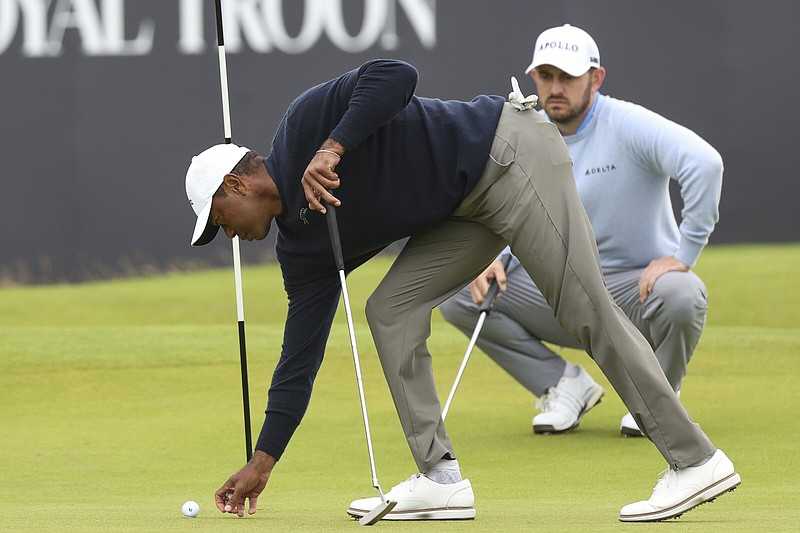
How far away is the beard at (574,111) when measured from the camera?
4.88 metres

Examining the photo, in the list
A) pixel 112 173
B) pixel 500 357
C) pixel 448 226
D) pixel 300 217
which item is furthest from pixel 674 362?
pixel 112 173

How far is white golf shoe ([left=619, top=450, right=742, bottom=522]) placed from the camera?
2912 mm

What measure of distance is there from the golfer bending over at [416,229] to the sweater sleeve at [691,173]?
1.57m

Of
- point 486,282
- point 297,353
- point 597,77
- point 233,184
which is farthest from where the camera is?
point 597,77

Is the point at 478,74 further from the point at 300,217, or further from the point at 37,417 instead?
the point at 300,217

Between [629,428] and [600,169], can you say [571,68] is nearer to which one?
[600,169]

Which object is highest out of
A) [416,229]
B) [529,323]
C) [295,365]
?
[416,229]

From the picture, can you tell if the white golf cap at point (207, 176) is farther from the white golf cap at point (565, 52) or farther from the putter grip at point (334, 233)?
the white golf cap at point (565, 52)

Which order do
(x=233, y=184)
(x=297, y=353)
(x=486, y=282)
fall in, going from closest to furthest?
(x=233, y=184) < (x=297, y=353) < (x=486, y=282)

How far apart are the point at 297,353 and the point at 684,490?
37.8 inches

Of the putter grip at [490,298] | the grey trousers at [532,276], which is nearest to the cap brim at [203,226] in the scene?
the grey trousers at [532,276]

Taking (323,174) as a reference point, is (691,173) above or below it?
below

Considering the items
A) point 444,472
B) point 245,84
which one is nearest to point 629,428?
point 444,472

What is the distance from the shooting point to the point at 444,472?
323 cm
